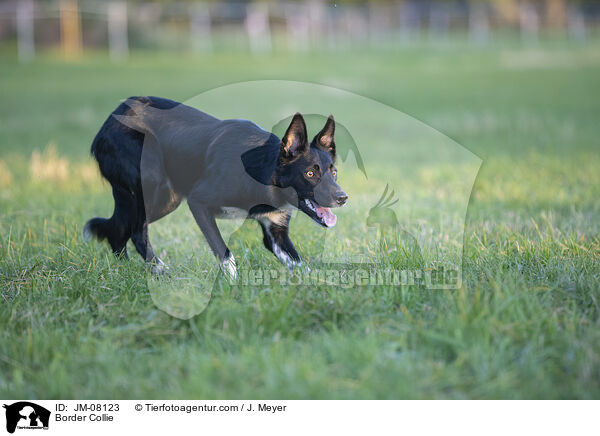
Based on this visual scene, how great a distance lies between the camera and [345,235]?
4703 millimetres

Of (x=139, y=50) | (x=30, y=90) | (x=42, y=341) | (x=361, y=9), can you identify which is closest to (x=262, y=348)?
(x=42, y=341)

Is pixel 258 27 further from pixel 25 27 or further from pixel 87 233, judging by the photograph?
pixel 87 233

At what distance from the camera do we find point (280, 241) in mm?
4051

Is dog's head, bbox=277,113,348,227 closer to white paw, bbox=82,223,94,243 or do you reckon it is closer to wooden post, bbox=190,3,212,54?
white paw, bbox=82,223,94,243

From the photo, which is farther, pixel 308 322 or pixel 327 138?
pixel 327 138

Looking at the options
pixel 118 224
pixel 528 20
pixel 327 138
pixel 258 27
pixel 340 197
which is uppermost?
pixel 528 20

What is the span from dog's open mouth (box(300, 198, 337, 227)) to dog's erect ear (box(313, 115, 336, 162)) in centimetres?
36

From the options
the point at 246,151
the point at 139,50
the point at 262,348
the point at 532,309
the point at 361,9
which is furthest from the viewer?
the point at 361,9

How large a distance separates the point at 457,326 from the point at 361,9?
4253 centimetres

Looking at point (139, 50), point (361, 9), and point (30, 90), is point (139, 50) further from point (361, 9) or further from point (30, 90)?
point (361, 9)

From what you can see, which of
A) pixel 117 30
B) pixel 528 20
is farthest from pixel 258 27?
pixel 528 20

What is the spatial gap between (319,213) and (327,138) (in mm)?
504

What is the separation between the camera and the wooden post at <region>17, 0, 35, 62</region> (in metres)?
26.3

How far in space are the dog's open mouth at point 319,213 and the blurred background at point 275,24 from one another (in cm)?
2514
